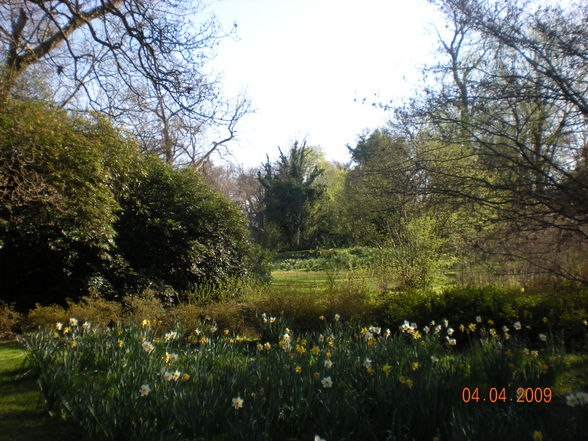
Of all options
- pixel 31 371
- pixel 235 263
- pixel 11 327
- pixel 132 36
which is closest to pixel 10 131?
pixel 132 36

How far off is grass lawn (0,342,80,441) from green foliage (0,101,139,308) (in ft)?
10.3

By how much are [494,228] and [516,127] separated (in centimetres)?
121

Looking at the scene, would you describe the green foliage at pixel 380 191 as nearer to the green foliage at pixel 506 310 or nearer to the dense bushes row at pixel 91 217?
the green foliage at pixel 506 310

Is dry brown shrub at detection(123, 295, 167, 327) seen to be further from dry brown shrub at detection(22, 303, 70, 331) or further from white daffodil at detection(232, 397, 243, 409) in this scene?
white daffodil at detection(232, 397, 243, 409)

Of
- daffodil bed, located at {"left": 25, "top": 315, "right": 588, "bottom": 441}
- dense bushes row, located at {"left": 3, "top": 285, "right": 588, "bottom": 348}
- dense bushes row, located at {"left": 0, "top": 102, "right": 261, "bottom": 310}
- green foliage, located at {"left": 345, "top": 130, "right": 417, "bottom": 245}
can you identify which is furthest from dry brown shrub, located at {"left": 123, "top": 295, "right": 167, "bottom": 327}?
green foliage, located at {"left": 345, "top": 130, "right": 417, "bottom": 245}

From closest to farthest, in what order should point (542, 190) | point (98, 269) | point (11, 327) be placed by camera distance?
point (542, 190), point (11, 327), point (98, 269)

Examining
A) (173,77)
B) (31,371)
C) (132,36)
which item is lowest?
(31,371)

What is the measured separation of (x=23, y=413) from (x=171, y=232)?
6.37m

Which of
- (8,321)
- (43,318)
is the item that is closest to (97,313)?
(43,318)

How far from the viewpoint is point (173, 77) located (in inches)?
304

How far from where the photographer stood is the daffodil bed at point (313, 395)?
270 cm

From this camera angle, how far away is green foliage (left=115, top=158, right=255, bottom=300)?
31.8ft

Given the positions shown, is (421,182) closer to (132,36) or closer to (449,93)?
(449,93)
